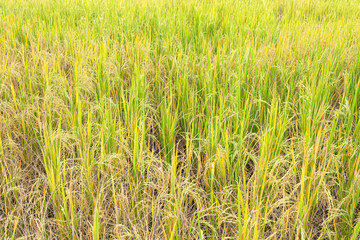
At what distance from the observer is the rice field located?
2.96 ft

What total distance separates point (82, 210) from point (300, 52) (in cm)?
172

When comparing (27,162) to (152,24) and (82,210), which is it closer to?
(82,210)

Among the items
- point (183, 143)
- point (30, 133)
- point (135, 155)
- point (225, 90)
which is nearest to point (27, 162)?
point (30, 133)

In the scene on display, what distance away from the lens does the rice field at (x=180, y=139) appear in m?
0.90

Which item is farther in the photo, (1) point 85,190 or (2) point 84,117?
(2) point 84,117

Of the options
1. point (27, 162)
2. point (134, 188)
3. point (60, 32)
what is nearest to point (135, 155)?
point (134, 188)

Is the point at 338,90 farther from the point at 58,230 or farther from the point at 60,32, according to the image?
the point at 60,32

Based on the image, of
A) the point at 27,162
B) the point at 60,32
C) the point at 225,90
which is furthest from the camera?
the point at 60,32

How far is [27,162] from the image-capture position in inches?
47.9

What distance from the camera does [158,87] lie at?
1.65 metres

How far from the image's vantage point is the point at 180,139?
4.19 ft

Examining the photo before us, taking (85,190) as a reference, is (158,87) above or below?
above

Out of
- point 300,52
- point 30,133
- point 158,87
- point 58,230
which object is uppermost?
point 300,52

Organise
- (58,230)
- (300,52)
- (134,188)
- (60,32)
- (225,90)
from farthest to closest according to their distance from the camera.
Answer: (60,32) < (300,52) < (225,90) < (134,188) < (58,230)
